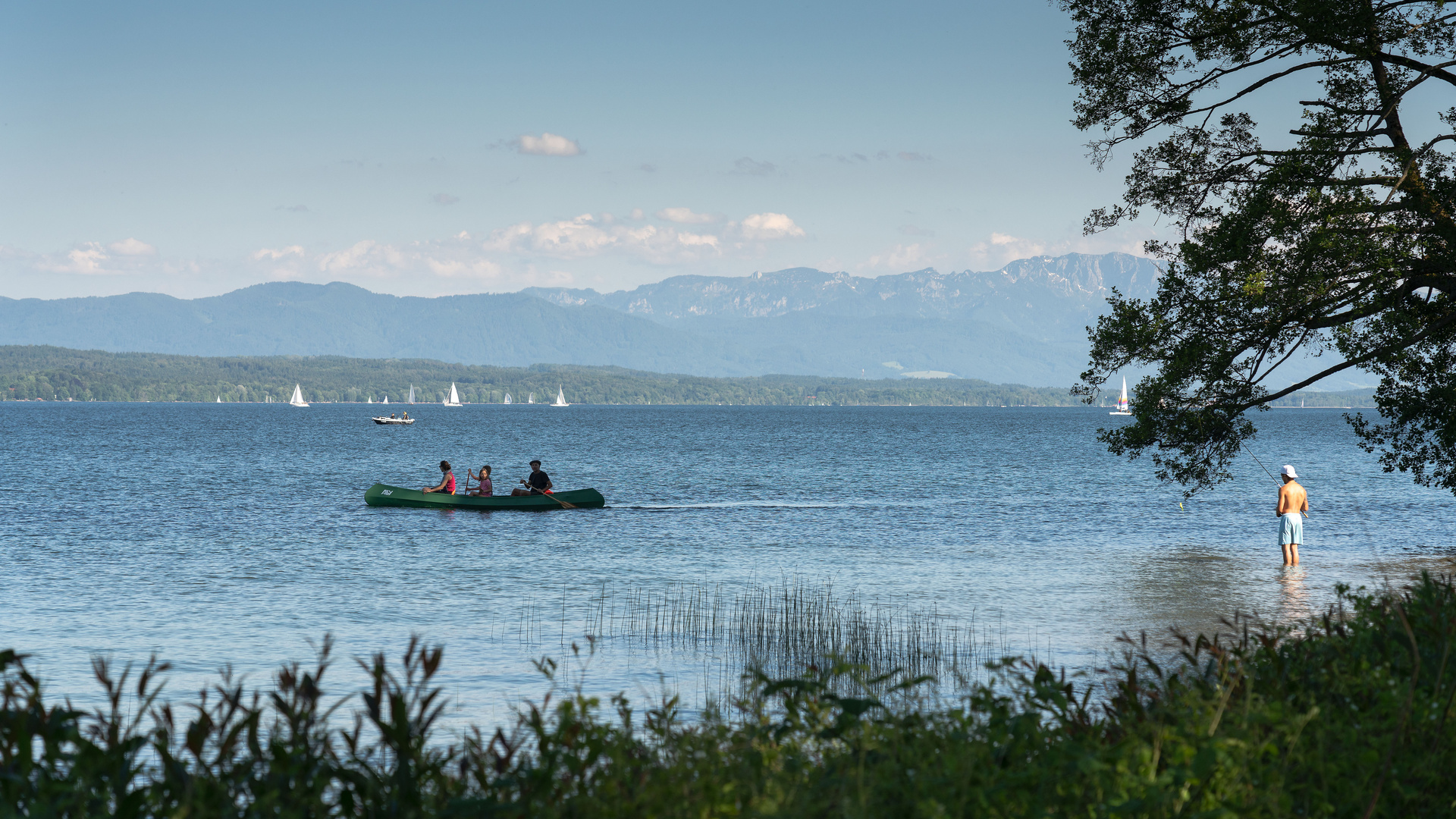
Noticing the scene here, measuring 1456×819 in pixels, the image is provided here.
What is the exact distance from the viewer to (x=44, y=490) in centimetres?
4300

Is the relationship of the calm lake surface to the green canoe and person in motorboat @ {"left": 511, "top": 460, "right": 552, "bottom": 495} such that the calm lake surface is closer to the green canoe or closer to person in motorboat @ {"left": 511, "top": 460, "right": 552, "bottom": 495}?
the green canoe

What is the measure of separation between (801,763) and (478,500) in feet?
95.6

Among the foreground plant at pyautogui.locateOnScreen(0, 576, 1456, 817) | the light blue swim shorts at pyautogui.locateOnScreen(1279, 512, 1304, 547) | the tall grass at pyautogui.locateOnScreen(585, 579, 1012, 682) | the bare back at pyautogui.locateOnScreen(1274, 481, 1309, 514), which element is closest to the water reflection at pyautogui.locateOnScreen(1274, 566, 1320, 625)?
the light blue swim shorts at pyautogui.locateOnScreen(1279, 512, 1304, 547)

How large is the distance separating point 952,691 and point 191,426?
12980 centimetres

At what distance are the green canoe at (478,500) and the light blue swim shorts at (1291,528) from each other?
18857mm

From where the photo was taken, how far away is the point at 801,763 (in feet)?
15.9

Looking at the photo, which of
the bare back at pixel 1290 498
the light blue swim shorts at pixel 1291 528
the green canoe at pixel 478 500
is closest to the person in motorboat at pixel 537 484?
the green canoe at pixel 478 500

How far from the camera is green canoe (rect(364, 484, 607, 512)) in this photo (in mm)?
33156

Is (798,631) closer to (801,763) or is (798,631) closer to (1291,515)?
(801,763)

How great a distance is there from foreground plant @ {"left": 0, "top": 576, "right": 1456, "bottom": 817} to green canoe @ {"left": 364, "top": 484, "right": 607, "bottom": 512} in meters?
28.3

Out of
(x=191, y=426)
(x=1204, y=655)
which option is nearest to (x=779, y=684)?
(x=1204, y=655)

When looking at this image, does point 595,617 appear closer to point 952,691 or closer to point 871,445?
point 952,691

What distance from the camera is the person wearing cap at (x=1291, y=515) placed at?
21078 millimetres

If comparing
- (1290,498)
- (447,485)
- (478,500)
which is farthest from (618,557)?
(1290,498)
